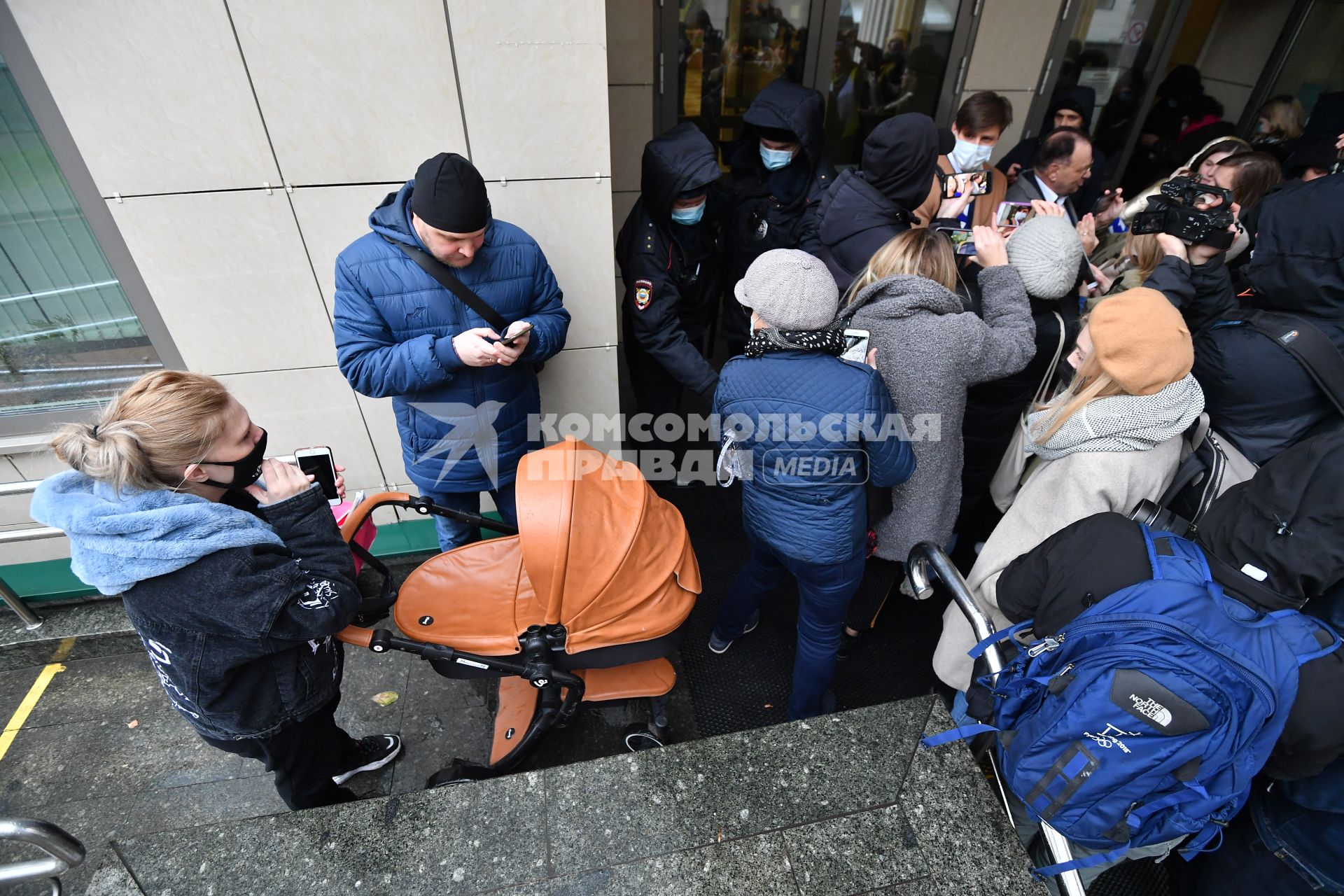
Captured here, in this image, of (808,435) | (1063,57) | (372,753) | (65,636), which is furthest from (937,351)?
(65,636)

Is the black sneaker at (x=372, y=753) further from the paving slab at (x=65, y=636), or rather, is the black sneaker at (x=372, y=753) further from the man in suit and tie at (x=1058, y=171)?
the man in suit and tie at (x=1058, y=171)

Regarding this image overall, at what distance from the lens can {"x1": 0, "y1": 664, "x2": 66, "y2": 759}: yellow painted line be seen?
9.23 ft

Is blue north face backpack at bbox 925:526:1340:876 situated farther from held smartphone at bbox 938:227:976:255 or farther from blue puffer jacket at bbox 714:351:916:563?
held smartphone at bbox 938:227:976:255

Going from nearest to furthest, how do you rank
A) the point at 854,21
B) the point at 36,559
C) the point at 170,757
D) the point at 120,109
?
the point at 120,109 → the point at 170,757 → the point at 36,559 → the point at 854,21

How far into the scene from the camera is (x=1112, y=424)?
203 cm

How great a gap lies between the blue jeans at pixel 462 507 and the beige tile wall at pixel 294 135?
0.83m

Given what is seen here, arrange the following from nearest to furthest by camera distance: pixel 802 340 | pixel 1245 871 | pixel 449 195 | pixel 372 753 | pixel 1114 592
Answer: pixel 1114 592
pixel 1245 871
pixel 802 340
pixel 449 195
pixel 372 753

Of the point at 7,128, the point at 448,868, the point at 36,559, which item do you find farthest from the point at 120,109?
the point at 448,868

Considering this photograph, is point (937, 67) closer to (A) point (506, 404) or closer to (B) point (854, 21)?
(B) point (854, 21)

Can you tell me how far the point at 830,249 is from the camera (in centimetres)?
309

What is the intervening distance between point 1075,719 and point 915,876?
0.69 metres

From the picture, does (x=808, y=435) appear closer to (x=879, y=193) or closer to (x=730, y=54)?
(x=879, y=193)

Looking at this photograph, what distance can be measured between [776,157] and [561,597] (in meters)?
2.82

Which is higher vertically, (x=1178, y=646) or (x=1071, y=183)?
(x=1071, y=183)
